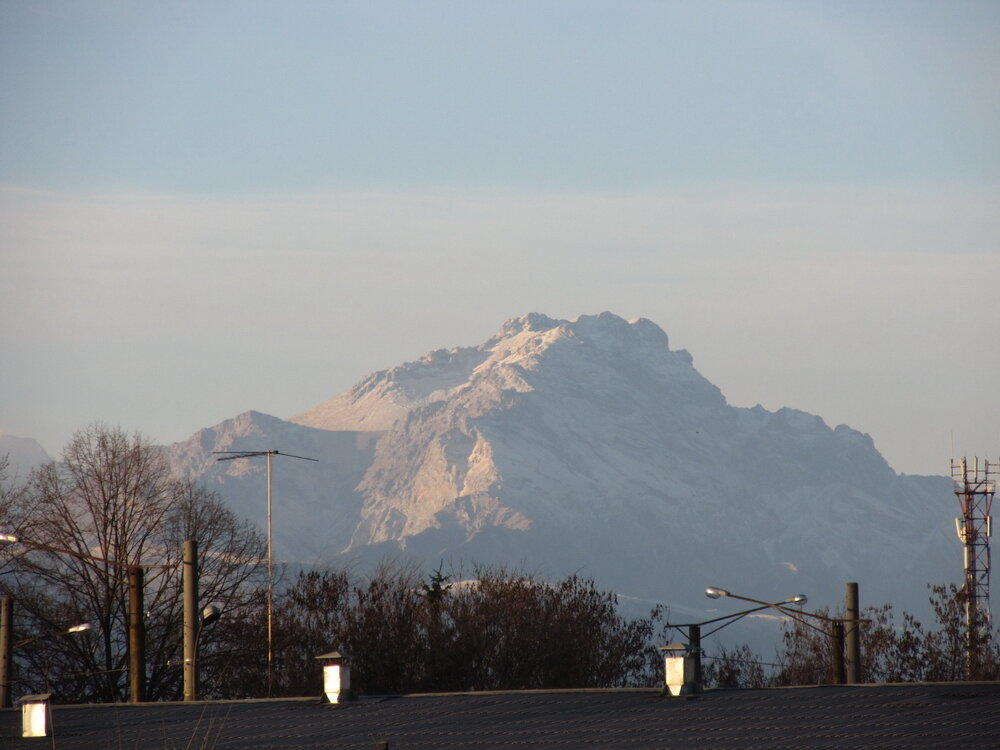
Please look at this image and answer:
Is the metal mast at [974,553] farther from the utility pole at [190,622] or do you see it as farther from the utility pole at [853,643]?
the utility pole at [190,622]

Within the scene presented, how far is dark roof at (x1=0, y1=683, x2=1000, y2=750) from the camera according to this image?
1922 cm

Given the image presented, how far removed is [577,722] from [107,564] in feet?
122

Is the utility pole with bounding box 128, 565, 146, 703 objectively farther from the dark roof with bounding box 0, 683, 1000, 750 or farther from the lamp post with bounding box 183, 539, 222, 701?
the dark roof with bounding box 0, 683, 1000, 750

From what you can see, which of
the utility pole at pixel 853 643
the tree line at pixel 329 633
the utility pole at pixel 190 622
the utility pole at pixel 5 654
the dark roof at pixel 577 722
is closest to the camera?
the dark roof at pixel 577 722

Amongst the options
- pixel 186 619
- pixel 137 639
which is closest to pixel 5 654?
pixel 137 639

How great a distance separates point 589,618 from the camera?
57531 millimetres

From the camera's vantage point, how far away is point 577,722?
69.5 ft

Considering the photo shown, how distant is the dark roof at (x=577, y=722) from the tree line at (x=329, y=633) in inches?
1052

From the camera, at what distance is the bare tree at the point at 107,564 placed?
2136 inches

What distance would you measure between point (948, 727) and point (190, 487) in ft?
191

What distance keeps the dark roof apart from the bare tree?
29.2m

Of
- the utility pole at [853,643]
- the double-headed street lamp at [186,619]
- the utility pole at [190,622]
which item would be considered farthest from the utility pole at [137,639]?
the utility pole at [853,643]

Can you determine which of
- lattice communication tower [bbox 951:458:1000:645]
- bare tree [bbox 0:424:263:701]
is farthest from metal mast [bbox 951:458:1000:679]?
bare tree [bbox 0:424:263:701]

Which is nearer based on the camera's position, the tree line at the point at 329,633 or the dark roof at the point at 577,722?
the dark roof at the point at 577,722
